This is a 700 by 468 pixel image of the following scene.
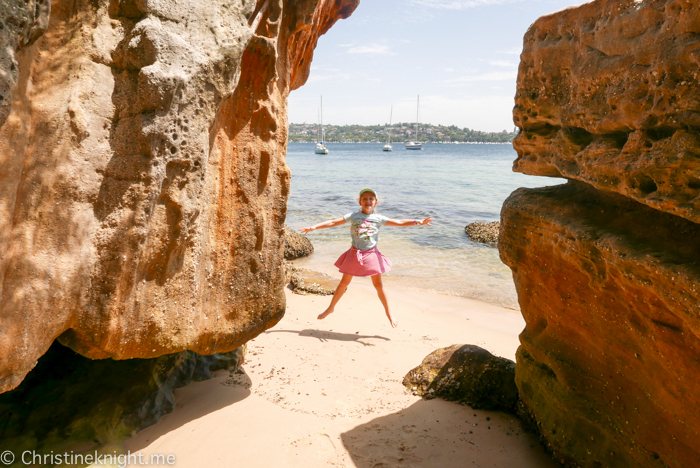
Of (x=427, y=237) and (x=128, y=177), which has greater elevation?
(x=128, y=177)

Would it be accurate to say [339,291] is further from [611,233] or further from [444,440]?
[611,233]

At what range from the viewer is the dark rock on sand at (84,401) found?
9.82 ft

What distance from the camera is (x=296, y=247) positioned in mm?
10102

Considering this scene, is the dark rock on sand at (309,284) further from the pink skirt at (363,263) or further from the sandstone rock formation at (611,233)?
the sandstone rock formation at (611,233)

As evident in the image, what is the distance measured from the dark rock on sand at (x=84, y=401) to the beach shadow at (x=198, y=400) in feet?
0.21

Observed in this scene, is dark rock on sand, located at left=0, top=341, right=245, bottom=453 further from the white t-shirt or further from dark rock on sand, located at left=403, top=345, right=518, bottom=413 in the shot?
the white t-shirt

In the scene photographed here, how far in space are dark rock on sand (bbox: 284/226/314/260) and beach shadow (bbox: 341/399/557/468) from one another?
259 inches

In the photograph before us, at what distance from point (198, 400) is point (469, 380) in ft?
6.79

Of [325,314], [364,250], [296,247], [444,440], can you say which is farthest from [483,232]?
[444,440]

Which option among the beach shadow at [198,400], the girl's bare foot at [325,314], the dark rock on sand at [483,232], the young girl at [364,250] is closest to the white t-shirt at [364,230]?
the young girl at [364,250]

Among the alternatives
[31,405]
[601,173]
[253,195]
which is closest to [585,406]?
[601,173]

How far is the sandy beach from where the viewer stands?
3064mm

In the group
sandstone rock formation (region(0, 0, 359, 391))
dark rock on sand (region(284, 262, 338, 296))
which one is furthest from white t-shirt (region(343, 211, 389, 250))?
sandstone rock formation (region(0, 0, 359, 391))

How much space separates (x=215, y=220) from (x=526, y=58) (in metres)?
2.22
